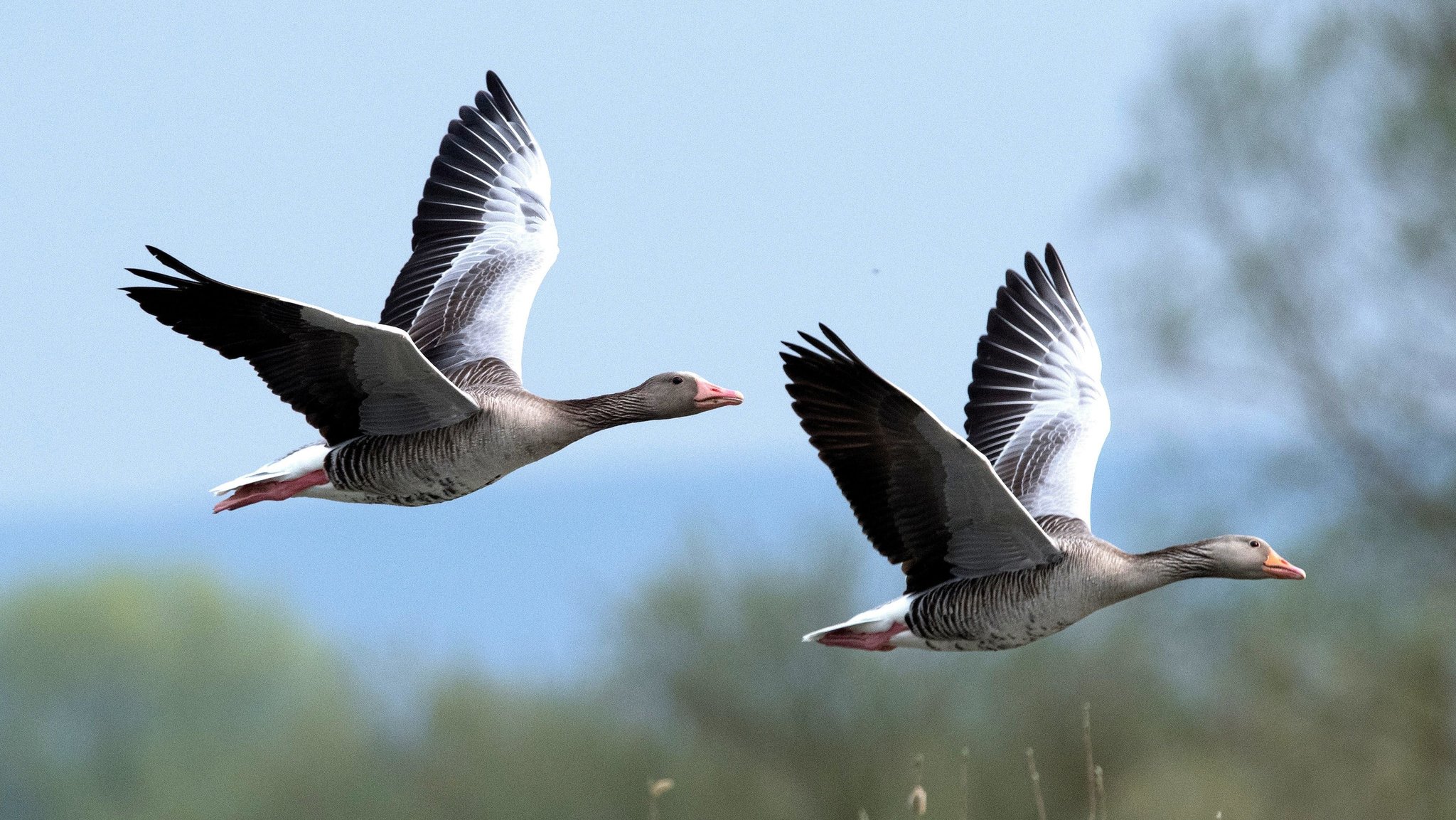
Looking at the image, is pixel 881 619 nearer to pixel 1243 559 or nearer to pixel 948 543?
pixel 948 543

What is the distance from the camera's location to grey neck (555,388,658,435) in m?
7.77

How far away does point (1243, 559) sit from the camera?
25.1 ft

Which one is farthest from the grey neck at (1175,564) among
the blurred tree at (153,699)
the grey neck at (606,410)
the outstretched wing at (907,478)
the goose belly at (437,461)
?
the blurred tree at (153,699)

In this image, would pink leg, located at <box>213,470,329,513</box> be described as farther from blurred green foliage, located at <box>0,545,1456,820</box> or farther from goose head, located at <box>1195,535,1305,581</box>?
blurred green foliage, located at <box>0,545,1456,820</box>

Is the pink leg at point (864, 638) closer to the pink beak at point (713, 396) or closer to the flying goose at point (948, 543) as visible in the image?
the flying goose at point (948, 543)

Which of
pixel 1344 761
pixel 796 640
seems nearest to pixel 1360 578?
pixel 1344 761

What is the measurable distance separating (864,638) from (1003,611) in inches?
28.7

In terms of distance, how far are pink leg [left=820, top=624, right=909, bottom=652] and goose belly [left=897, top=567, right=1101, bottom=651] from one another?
13 cm

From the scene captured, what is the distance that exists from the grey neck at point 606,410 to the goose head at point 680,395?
30mm

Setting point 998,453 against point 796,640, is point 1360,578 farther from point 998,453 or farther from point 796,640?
point 998,453

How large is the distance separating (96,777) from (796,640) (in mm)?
18766

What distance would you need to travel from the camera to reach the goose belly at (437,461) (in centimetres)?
748

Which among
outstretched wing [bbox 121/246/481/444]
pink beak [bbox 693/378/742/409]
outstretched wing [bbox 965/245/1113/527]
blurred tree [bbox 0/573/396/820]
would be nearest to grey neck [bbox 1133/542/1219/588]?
outstretched wing [bbox 965/245/1113/527]

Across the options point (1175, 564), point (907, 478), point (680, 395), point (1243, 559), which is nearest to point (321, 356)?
point (680, 395)
